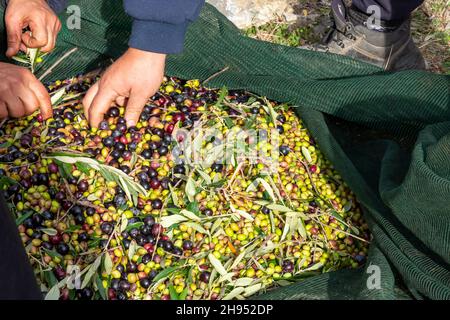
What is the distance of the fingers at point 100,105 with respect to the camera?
248 cm

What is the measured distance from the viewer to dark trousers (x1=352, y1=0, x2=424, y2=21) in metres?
3.36

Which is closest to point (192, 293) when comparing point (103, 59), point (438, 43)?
point (103, 59)

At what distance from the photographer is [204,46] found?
2984mm

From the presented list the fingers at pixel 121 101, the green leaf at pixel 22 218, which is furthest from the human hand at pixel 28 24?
the green leaf at pixel 22 218

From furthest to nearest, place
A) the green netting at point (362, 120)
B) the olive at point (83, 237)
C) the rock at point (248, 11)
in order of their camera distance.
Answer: the rock at point (248, 11)
the olive at point (83, 237)
the green netting at point (362, 120)

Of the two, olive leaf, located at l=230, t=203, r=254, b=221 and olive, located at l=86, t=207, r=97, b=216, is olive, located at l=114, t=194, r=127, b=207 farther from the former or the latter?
olive leaf, located at l=230, t=203, r=254, b=221

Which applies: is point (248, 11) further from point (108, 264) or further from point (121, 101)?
point (108, 264)

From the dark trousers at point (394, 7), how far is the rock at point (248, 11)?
0.93m

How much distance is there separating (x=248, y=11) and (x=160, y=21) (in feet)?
6.97

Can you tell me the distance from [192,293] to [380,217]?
0.76 metres

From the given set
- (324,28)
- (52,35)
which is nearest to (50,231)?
(52,35)

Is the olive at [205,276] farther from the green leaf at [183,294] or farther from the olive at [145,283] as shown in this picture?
the olive at [145,283]

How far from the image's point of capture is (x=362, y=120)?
2.84 meters

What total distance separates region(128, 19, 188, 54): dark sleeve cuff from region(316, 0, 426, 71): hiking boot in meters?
1.60
